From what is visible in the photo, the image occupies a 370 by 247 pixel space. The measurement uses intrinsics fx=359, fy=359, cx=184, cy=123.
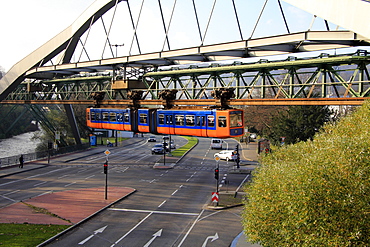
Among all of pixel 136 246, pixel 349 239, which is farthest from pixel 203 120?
pixel 349 239

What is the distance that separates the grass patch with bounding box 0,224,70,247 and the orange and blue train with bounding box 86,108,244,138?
12.0m

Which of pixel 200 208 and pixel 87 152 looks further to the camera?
pixel 87 152

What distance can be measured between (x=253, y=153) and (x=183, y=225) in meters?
44.5

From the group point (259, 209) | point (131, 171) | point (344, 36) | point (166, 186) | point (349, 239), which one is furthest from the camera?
point (131, 171)

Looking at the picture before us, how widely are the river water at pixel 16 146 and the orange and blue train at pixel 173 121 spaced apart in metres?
40.7

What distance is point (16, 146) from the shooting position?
8262 centimetres

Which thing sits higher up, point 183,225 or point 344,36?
point 344,36

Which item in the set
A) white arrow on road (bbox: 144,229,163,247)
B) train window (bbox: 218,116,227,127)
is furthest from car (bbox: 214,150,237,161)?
white arrow on road (bbox: 144,229,163,247)

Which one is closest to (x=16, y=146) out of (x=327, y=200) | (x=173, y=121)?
(x=173, y=121)

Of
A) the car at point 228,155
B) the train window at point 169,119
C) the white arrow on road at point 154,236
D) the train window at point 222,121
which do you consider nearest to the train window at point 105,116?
the train window at point 169,119

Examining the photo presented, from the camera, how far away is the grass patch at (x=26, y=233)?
21.1 metres

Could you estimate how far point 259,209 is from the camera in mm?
15422

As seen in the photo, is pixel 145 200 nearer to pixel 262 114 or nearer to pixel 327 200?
pixel 327 200

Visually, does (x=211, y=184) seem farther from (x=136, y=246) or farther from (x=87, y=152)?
(x=87, y=152)
